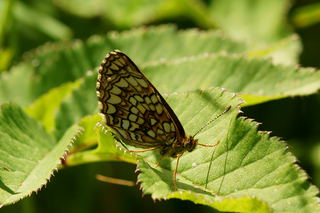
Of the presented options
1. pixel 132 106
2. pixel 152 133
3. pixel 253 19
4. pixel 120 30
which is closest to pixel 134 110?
pixel 132 106

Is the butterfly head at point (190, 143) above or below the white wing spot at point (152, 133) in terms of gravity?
below

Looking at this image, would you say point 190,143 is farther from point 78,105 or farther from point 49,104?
point 49,104

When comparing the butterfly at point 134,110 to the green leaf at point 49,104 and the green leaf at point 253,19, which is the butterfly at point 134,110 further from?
the green leaf at point 253,19

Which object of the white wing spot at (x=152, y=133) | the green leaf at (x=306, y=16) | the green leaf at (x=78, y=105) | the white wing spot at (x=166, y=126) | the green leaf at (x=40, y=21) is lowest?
the white wing spot at (x=152, y=133)

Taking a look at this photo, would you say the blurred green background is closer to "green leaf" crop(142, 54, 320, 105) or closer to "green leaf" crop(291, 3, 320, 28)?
"green leaf" crop(291, 3, 320, 28)

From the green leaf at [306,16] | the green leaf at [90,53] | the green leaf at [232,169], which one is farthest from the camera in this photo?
the green leaf at [306,16]

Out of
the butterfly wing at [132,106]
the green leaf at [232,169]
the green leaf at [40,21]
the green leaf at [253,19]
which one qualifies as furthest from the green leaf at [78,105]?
the green leaf at [253,19]

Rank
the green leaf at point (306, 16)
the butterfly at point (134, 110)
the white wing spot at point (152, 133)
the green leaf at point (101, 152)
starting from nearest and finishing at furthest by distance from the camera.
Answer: the green leaf at point (101, 152) < the butterfly at point (134, 110) < the white wing spot at point (152, 133) < the green leaf at point (306, 16)
